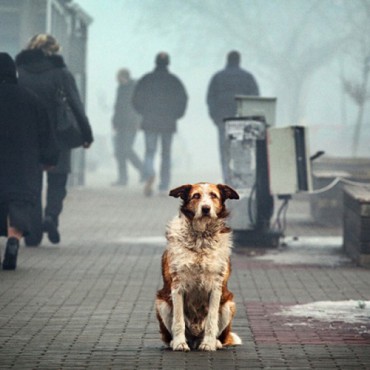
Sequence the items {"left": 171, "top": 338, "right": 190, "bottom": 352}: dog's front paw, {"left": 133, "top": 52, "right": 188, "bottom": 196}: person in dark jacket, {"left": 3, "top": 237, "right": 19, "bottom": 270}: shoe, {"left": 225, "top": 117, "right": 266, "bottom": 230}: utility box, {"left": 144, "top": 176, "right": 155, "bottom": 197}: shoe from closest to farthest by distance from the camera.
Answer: {"left": 171, "top": 338, "right": 190, "bottom": 352}: dog's front paw
{"left": 3, "top": 237, "right": 19, "bottom": 270}: shoe
{"left": 225, "top": 117, "right": 266, "bottom": 230}: utility box
{"left": 144, "top": 176, "right": 155, "bottom": 197}: shoe
{"left": 133, "top": 52, "right": 188, "bottom": 196}: person in dark jacket

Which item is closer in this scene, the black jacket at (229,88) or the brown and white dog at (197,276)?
the brown and white dog at (197,276)

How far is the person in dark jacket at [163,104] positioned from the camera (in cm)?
2622

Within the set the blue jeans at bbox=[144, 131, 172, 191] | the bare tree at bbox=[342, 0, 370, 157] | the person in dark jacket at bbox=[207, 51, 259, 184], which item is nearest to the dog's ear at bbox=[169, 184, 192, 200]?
the person in dark jacket at bbox=[207, 51, 259, 184]

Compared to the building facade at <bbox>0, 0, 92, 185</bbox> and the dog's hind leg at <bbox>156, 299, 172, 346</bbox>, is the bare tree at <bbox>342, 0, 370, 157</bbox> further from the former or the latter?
the dog's hind leg at <bbox>156, 299, 172, 346</bbox>

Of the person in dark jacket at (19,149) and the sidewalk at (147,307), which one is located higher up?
the person in dark jacket at (19,149)

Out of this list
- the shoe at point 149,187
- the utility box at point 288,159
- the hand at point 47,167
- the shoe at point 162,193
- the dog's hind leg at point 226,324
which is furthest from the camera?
the shoe at point 162,193

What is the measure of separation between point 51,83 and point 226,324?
7.15m

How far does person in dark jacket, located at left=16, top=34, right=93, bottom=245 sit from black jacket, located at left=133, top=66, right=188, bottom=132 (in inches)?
393

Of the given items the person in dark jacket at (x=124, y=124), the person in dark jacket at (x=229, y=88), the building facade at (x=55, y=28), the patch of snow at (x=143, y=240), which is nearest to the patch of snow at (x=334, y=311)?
the patch of snow at (x=143, y=240)

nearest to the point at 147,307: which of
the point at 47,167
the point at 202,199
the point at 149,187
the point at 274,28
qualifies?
the point at 202,199

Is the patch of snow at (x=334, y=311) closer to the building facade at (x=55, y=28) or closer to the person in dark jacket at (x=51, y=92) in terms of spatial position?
the person in dark jacket at (x=51, y=92)

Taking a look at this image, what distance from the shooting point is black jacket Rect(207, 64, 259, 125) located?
24.9 metres

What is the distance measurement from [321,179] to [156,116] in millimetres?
7564

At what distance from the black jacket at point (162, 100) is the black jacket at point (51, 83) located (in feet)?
33.2
